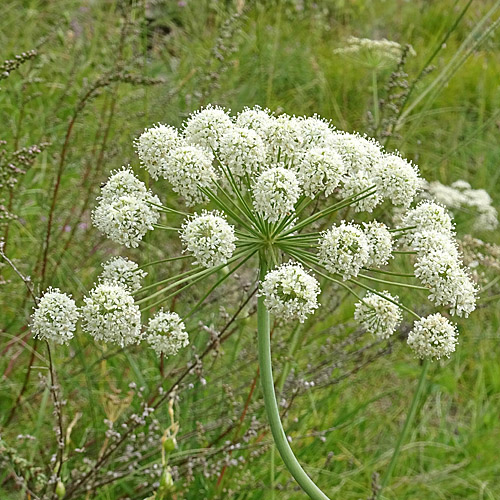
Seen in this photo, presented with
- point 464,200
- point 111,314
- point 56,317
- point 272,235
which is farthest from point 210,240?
point 464,200

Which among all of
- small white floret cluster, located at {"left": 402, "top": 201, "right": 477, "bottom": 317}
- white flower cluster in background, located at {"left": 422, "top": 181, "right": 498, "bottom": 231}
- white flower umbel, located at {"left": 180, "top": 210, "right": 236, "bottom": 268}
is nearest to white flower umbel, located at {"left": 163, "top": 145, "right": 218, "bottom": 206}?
white flower umbel, located at {"left": 180, "top": 210, "right": 236, "bottom": 268}

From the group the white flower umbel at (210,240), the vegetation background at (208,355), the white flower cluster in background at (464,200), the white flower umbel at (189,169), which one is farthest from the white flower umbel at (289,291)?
the white flower cluster in background at (464,200)

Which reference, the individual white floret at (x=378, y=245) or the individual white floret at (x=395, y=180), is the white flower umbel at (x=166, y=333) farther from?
the individual white floret at (x=395, y=180)

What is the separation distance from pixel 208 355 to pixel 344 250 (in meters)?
2.14

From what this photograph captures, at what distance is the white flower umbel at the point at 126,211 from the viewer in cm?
198

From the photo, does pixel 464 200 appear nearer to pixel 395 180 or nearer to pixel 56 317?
pixel 395 180

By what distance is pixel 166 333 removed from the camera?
1996 millimetres

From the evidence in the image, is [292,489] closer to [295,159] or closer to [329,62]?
[295,159]

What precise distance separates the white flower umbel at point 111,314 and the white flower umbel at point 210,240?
0.70 ft

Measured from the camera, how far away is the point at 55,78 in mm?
6270

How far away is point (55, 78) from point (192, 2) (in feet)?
7.28

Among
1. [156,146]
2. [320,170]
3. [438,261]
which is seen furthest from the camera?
[156,146]

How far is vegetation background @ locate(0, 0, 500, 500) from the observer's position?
321 cm

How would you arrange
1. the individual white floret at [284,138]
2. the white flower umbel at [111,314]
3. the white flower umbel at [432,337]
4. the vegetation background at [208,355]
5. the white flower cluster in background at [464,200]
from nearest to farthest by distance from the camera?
the white flower umbel at [111,314] < the white flower umbel at [432,337] < the individual white floret at [284,138] < the vegetation background at [208,355] < the white flower cluster in background at [464,200]
